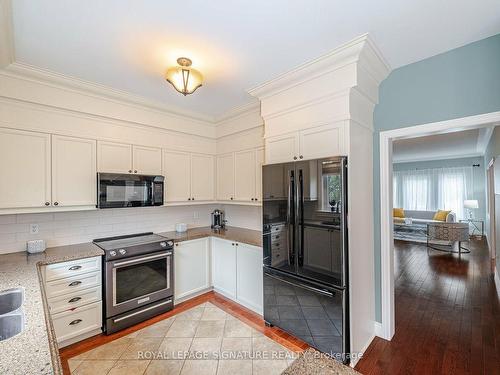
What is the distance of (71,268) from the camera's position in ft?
7.60

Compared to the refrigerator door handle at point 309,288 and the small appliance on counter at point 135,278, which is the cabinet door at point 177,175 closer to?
the small appliance on counter at point 135,278

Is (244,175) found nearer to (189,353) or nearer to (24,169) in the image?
(189,353)

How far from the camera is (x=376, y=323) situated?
2434 mm

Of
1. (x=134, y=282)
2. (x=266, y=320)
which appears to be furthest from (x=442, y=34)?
(x=134, y=282)

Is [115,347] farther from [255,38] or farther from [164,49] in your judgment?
[255,38]

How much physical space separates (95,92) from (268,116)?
195 centimetres

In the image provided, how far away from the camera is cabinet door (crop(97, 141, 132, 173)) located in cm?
276

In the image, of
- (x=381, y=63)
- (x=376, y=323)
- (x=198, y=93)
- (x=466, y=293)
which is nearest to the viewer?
(x=381, y=63)

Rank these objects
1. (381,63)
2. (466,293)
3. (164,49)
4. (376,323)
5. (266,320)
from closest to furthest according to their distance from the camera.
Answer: (164,49) → (381,63) → (376,323) → (266,320) → (466,293)

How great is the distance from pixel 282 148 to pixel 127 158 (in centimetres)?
192

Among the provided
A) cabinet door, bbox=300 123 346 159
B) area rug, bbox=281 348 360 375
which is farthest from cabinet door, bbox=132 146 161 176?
area rug, bbox=281 348 360 375

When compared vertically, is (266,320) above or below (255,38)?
below

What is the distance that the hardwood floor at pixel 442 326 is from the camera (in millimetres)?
2046

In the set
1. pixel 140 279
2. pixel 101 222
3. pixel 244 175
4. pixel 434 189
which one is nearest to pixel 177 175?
pixel 244 175
